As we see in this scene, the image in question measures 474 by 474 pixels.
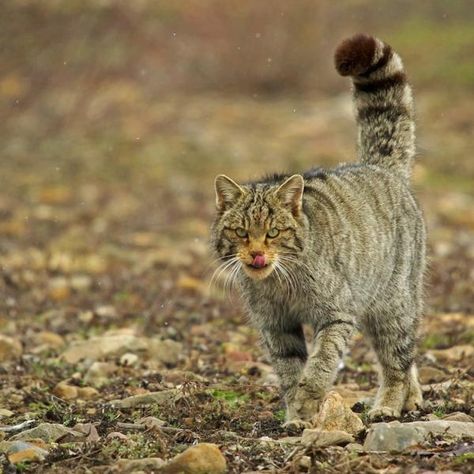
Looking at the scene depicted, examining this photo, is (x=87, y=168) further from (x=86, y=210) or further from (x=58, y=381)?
(x=58, y=381)

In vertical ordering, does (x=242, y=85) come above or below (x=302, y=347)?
above

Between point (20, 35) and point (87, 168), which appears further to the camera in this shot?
point (87, 168)

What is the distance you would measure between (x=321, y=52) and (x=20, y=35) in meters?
9.02

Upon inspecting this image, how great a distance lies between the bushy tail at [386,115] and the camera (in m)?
8.03

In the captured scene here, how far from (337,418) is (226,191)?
5.32ft

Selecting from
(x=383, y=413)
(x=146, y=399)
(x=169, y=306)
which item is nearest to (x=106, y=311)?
(x=169, y=306)

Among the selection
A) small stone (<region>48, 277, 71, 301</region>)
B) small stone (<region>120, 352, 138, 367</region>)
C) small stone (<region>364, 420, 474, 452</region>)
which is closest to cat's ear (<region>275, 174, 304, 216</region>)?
small stone (<region>364, 420, 474, 452</region>)

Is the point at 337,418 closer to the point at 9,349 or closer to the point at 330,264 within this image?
the point at 330,264

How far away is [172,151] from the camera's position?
19438 millimetres

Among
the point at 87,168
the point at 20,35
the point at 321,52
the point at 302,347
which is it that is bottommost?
the point at 302,347

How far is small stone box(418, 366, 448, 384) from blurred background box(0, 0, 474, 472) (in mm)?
342

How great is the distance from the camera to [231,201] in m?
6.93

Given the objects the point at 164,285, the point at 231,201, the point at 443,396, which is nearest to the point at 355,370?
the point at 443,396

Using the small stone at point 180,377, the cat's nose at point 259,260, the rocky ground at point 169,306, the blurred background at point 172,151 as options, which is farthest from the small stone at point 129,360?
the cat's nose at point 259,260
